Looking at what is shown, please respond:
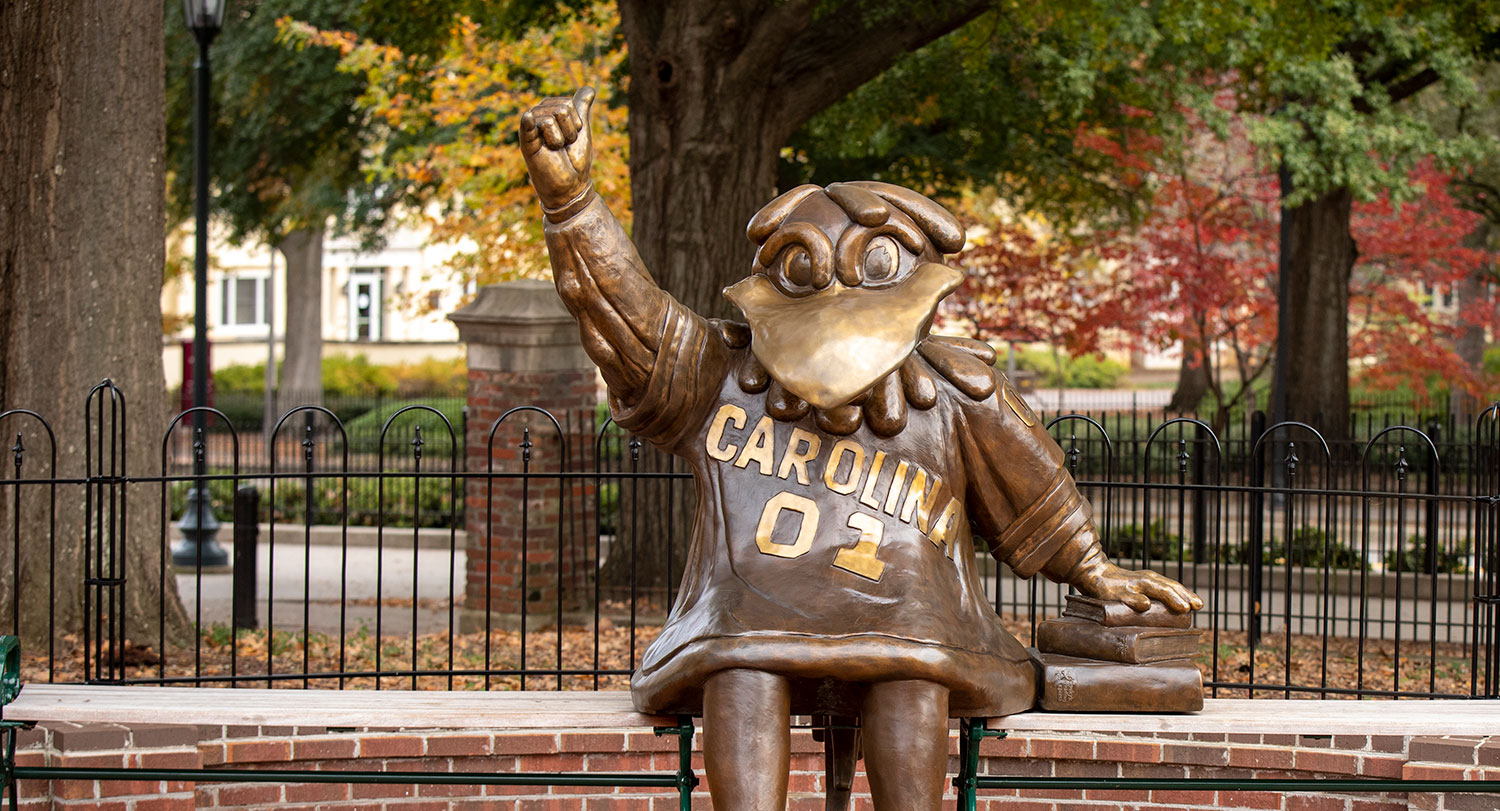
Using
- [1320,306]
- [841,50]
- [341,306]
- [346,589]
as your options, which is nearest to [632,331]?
[841,50]

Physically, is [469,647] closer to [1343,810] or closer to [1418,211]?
[1343,810]

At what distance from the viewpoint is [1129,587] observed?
3.37 metres

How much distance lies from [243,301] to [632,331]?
44475mm

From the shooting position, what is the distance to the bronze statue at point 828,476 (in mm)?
2945

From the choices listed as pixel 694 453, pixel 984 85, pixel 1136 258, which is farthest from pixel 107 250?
pixel 1136 258

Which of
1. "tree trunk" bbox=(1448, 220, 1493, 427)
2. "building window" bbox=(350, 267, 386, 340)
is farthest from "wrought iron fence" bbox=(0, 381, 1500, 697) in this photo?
"building window" bbox=(350, 267, 386, 340)

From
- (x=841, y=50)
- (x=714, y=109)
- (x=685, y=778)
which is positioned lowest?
(x=685, y=778)

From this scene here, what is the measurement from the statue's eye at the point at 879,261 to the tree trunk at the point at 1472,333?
16231 mm

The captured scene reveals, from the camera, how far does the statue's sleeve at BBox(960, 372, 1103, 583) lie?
3311 millimetres

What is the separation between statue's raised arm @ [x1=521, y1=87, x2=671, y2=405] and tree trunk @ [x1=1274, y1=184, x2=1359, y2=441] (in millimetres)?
13745

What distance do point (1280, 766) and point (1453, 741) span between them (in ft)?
2.00

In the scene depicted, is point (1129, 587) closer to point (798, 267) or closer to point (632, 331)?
point (798, 267)

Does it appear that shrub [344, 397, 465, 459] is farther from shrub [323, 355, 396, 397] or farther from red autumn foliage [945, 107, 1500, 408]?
shrub [323, 355, 396, 397]

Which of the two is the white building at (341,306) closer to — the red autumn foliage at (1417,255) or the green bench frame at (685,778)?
the red autumn foliage at (1417,255)
